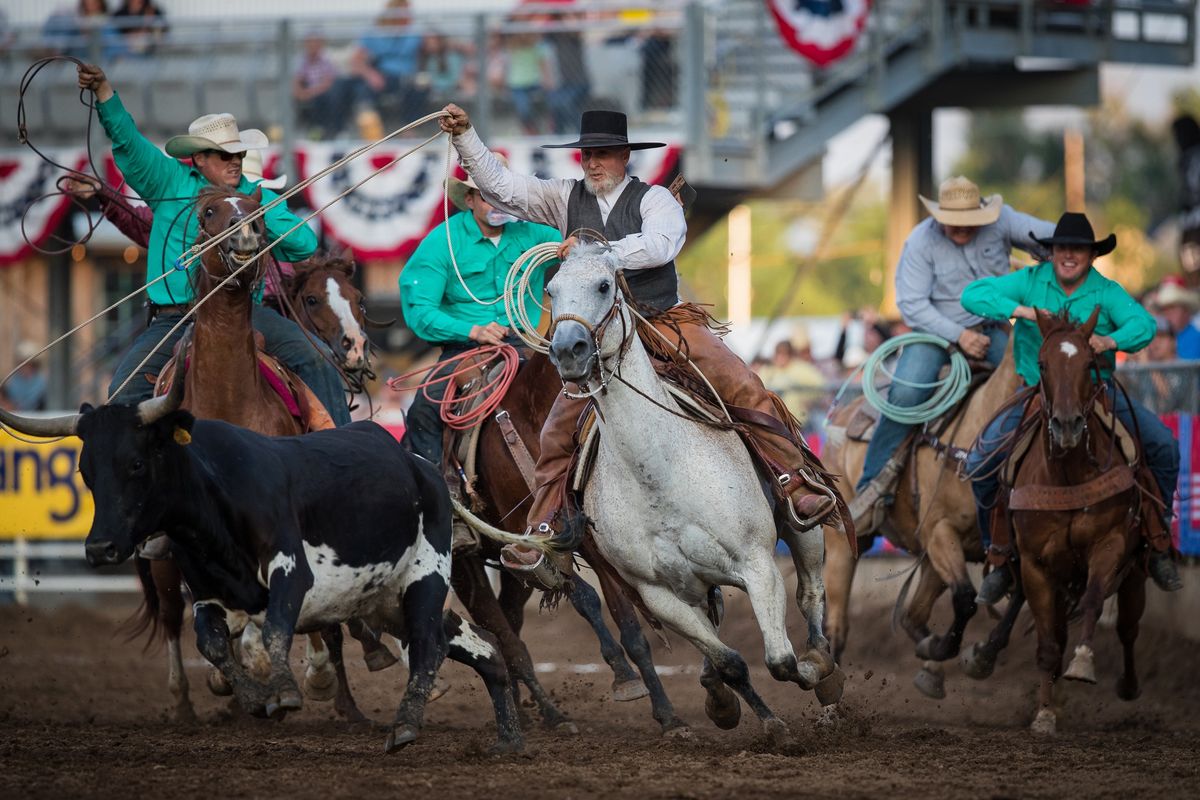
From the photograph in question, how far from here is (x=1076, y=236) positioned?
934 centimetres

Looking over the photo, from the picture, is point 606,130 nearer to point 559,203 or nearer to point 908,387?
point 559,203

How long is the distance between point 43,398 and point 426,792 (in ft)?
47.3

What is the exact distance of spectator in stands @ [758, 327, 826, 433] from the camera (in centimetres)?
1517

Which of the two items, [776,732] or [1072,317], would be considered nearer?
[776,732]

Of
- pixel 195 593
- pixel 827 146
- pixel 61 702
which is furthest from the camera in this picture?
pixel 827 146

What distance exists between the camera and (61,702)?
10328 mm

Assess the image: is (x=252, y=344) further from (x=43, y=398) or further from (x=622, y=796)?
(x=43, y=398)

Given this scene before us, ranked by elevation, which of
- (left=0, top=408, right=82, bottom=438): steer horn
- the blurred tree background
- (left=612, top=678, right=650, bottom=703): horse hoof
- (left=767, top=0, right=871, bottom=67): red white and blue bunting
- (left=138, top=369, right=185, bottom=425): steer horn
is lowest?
the blurred tree background

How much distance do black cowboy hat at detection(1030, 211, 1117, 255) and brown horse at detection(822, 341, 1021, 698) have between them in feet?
2.44

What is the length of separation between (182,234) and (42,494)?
848 cm

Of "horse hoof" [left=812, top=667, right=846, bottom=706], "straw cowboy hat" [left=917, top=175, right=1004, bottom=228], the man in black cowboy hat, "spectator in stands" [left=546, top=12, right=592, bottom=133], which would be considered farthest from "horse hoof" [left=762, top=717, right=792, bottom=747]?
"spectator in stands" [left=546, top=12, right=592, bottom=133]

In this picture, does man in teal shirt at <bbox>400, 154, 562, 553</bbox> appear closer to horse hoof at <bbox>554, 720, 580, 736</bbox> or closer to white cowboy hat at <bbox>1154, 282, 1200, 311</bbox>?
horse hoof at <bbox>554, 720, 580, 736</bbox>

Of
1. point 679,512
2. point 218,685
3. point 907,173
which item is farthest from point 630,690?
point 907,173

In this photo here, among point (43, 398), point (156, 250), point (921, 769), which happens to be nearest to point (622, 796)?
point (921, 769)
